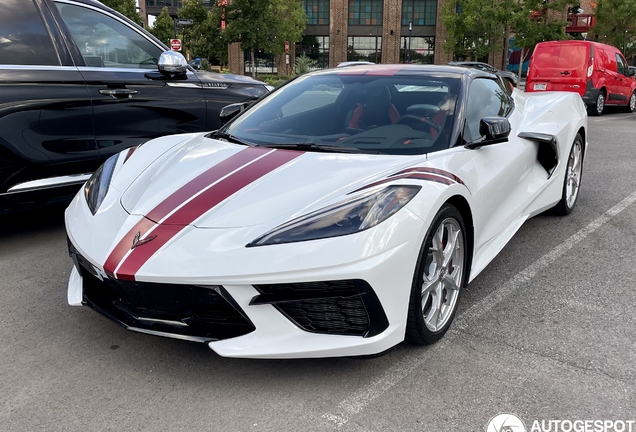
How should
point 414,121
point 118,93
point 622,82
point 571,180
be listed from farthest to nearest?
point 622,82 → point 571,180 → point 118,93 → point 414,121

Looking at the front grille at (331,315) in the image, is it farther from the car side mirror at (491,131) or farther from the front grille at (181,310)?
the car side mirror at (491,131)

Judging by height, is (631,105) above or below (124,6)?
below

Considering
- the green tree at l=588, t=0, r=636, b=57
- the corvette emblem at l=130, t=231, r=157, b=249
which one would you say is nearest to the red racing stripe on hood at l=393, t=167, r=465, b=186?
the corvette emblem at l=130, t=231, r=157, b=249

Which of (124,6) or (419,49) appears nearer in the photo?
(124,6)

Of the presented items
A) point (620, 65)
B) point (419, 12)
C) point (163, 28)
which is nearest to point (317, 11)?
point (419, 12)

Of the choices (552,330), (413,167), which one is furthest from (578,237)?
(413,167)

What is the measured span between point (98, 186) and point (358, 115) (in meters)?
1.51

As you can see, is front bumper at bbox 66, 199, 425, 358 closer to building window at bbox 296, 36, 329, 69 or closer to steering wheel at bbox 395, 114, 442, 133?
steering wheel at bbox 395, 114, 442, 133

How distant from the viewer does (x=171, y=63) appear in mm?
4746

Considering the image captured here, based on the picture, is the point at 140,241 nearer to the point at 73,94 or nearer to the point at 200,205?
the point at 200,205

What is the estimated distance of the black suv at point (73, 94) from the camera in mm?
4043

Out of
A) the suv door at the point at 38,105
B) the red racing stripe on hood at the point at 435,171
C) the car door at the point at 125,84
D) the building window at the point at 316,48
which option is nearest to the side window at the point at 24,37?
the suv door at the point at 38,105

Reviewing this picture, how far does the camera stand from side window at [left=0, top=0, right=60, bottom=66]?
4.10 m

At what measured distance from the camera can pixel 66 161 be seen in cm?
430
